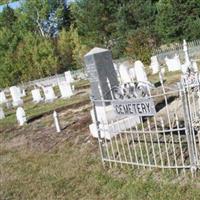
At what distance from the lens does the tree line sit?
141ft

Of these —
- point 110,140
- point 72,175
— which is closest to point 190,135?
point 110,140

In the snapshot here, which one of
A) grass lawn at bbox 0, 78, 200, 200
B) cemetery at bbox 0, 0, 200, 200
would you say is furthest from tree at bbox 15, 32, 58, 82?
grass lawn at bbox 0, 78, 200, 200

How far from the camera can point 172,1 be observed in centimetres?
4216

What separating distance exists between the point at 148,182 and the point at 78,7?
51.2m

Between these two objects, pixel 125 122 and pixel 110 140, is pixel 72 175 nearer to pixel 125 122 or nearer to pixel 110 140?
pixel 110 140

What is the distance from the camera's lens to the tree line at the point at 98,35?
42.9 metres

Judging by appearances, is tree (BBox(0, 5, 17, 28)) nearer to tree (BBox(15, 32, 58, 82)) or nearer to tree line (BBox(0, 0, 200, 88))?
tree line (BBox(0, 0, 200, 88))

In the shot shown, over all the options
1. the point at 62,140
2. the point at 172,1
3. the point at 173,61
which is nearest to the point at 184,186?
the point at 62,140

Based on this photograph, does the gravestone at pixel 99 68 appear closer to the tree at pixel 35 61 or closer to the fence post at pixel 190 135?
the fence post at pixel 190 135

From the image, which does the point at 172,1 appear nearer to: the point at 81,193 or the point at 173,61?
the point at 173,61

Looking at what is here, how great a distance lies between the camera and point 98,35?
52719mm

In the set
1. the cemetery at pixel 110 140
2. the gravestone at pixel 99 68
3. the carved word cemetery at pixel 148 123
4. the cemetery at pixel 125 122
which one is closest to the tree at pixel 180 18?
the cemetery at pixel 110 140

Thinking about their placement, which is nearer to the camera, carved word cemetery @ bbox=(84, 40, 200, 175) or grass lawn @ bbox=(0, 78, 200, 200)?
grass lawn @ bbox=(0, 78, 200, 200)

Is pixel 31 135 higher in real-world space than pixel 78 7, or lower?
lower
